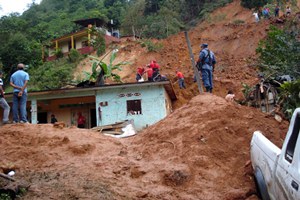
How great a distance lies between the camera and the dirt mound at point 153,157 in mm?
7238

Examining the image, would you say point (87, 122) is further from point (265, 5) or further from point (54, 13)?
point (54, 13)

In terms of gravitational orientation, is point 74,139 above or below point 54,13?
below

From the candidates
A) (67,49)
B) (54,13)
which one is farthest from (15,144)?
(54,13)

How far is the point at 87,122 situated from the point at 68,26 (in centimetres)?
3940

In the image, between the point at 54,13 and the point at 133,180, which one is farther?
the point at 54,13

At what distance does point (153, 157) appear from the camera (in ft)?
29.6

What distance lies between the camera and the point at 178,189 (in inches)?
294

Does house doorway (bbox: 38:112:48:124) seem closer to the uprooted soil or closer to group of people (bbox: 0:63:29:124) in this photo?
group of people (bbox: 0:63:29:124)

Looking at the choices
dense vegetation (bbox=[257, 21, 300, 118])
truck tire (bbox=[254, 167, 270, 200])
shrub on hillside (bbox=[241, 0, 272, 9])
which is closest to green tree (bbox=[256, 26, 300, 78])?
dense vegetation (bbox=[257, 21, 300, 118])

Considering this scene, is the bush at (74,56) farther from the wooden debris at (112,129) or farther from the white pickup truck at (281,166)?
the white pickup truck at (281,166)

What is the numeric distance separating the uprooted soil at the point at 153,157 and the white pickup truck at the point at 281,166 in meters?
1.02

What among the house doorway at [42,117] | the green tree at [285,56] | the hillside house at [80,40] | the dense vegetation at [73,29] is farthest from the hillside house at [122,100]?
the hillside house at [80,40]

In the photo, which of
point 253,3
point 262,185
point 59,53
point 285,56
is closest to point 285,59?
point 285,56

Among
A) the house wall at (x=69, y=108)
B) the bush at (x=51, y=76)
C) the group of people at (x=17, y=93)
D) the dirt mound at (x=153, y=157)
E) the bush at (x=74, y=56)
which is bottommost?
the dirt mound at (x=153, y=157)
